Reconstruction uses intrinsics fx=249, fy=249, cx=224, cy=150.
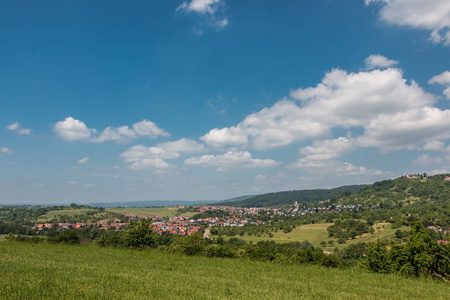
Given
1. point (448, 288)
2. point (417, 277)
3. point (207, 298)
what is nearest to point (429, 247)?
point (417, 277)

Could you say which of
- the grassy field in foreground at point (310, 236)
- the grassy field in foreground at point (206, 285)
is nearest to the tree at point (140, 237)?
the grassy field in foreground at point (206, 285)

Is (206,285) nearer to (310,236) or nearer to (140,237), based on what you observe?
(140,237)

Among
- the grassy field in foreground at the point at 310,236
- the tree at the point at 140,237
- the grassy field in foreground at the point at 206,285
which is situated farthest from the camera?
the grassy field in foreground at the point at 310,236

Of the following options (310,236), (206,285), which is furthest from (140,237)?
(310,236)

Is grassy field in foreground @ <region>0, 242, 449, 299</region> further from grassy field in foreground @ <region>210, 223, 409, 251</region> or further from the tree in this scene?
grassy field in foreground @ <region>210, 223, 409, 251</region>

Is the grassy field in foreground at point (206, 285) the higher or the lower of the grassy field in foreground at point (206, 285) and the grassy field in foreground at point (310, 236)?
the higher

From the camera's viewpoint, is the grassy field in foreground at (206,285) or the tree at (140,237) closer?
the grassy field in foreground at (206,285)

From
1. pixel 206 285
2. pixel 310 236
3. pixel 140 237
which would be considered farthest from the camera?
pixel 310 236

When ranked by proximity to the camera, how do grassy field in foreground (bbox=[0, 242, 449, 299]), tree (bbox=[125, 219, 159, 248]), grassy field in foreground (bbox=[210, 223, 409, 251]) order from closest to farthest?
grassy field in foreground (bbox=[0, 242, 449, 299])
tree (bbox=[125, 219, 159, 248])
grassy field in foreground (bbox=[210, 223, 409, 251])

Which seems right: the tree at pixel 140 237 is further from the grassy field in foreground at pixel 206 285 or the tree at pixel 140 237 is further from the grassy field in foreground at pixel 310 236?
the grassy field in foreground at pixel 310 236

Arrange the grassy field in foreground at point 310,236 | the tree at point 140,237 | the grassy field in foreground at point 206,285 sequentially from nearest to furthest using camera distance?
the grassy field in foreground at point 206,285 < the tree at point 140,237 < the grassy field in foreground at point 310,236

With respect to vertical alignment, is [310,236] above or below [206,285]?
below

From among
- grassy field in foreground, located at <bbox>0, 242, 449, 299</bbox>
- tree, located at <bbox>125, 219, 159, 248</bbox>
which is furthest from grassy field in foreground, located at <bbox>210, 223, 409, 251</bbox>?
grassy field in foreground, located at <bbox>0, 242, 449, 299</bbox>

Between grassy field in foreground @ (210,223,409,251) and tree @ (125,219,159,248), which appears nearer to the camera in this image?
tree @ (125,219,159,248)
